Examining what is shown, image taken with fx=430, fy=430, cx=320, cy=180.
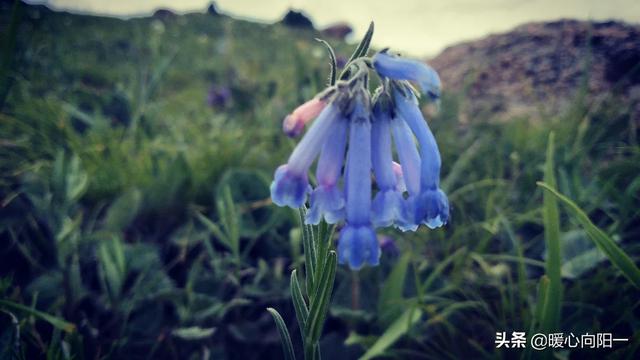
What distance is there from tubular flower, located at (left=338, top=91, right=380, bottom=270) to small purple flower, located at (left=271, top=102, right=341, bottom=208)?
0.20 ft

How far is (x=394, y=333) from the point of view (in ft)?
5.42

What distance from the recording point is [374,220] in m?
1.10

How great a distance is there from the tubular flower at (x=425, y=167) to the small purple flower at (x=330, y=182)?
16 cm

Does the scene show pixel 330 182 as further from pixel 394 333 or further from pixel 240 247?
pixel 240 247

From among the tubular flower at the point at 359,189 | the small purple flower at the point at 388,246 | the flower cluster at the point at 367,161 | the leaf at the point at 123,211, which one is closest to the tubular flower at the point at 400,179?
the flower cluster at the point at 367,161

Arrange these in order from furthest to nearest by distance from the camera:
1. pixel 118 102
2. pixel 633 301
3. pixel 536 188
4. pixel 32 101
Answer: pixel 118 102
pixel 32 101
pixel 536 188
pixel 633 301

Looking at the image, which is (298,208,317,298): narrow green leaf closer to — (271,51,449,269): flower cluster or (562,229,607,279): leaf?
(271,51,449,269): flower cluster

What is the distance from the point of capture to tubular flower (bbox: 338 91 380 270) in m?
1.03

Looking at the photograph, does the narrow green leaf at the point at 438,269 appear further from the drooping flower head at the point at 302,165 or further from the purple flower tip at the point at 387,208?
the drooping flower head at the point at 302,165

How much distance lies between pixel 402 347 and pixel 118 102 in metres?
3.65

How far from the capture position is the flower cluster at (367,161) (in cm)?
105

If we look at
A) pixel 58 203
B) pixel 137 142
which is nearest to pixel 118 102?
pixel 137 142

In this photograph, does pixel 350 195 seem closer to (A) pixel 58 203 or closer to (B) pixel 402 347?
(B) pixel 402 347

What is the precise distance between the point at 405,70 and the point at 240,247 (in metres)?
1.56
